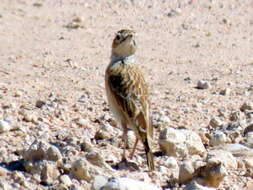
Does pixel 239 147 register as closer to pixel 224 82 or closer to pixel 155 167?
pixel 155 167

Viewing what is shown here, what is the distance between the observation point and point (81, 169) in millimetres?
7445

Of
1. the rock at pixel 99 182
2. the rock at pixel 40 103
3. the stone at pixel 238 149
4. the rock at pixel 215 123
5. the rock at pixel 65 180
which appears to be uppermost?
the rock at pixel 40 103

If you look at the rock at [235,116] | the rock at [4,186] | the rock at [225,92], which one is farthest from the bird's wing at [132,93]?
the rock at [225,92]

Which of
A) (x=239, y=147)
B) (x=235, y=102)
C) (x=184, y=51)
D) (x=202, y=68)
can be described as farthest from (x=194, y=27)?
(x=239, y=147)

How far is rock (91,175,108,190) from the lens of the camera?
708 centimetres

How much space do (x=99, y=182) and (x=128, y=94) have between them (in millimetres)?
1331

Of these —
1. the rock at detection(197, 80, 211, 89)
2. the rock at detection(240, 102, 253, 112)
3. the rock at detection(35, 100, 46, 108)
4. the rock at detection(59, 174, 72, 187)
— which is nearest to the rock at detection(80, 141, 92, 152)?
the rock at detection(59, 174, 72, 187)

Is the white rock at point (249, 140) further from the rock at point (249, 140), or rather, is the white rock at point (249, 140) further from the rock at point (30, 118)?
the rock at point (30, 118)

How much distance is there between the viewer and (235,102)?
1130cm

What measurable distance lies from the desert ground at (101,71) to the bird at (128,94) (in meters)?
0.34

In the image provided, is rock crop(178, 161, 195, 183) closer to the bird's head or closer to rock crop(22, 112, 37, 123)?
the bird's head

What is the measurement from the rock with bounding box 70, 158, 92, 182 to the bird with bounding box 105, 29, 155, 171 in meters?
0.65

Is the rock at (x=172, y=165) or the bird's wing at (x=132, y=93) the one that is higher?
the bird's wing at (x=132, y=93)

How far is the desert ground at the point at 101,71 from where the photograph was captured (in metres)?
8.37
